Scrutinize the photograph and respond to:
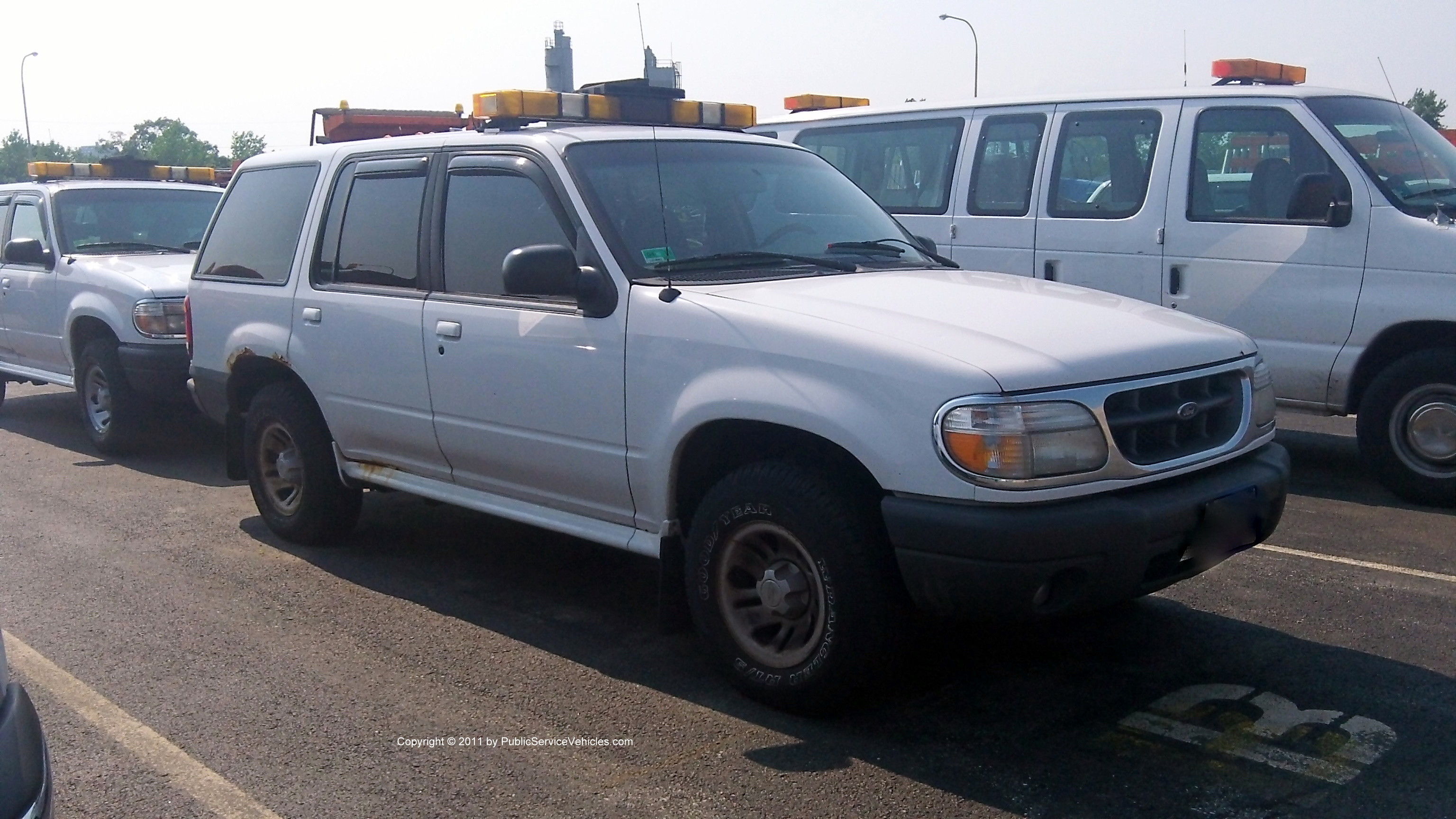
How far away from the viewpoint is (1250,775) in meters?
3.63

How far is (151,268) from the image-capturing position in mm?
8969

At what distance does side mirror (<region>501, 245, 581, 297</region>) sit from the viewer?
436cm

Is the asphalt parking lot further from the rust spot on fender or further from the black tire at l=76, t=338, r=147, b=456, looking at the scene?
the black tire at l=76, t=338, r=147, b=456

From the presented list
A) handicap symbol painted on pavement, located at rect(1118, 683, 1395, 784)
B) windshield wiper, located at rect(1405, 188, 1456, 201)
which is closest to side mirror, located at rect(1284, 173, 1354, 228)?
windshield wiper, located at rect(1405, 188, 1456, 201)

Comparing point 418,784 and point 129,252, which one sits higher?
point 129,252

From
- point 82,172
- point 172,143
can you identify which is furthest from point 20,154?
point 82,172

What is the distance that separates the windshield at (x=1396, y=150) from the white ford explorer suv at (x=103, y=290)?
6.73 m

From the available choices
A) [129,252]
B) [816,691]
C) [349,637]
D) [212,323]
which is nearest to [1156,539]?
[816,691]

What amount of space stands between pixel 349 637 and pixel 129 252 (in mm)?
5767

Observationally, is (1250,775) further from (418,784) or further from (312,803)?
(312,803)

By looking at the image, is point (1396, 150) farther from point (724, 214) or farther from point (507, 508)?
point (507, 508)

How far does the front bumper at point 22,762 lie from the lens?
2.50m

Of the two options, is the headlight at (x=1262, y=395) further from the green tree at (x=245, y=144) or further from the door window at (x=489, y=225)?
the green tree at (x=245, y=144)

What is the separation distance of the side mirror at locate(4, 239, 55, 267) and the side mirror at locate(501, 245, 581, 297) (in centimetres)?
621
